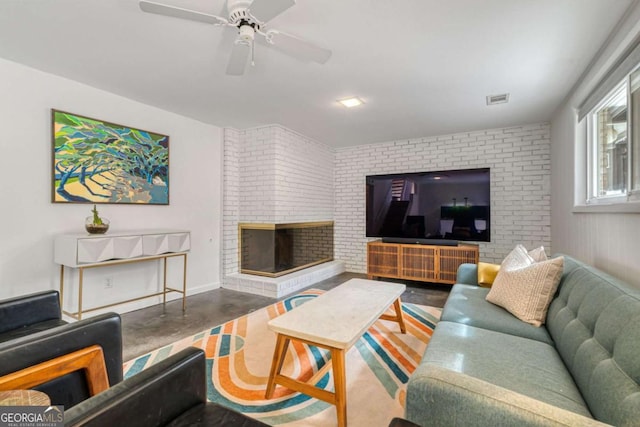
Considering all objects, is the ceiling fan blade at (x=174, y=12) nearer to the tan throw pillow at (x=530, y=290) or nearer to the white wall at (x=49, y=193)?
the white wall at (x=49, y=193)

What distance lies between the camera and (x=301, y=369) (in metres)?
1.91

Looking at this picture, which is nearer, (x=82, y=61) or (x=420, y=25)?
(x=420, y=25)

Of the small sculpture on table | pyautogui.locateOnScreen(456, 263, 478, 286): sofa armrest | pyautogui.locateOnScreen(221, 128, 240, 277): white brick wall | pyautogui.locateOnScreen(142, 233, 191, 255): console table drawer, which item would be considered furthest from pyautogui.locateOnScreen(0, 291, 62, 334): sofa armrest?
pyautogui.locateOnScreen(456, 263, 478, 286): sofa armrest

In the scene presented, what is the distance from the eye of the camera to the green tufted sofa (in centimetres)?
81

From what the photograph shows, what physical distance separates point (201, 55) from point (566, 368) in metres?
2.88

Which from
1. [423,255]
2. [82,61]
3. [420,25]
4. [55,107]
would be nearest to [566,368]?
[420,25]

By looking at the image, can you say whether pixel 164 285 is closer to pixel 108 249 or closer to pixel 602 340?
pixel 108 249

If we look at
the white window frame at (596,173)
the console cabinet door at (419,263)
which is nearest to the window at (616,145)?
the white window frame at (596,173)

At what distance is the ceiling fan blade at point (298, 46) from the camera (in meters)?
1.72

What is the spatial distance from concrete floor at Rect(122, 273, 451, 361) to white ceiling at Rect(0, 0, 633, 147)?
7.31ft

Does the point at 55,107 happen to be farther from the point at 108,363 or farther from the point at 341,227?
the point at 341,227

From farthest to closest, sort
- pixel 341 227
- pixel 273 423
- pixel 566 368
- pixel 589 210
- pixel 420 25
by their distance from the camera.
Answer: pixel 341 227
pixel 589 210
pixel 420 25
pixel 273 423
pixel 566 368

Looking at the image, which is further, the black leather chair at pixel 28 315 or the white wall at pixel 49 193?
the white wall at pixel 49 193

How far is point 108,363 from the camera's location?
4.36 feet
